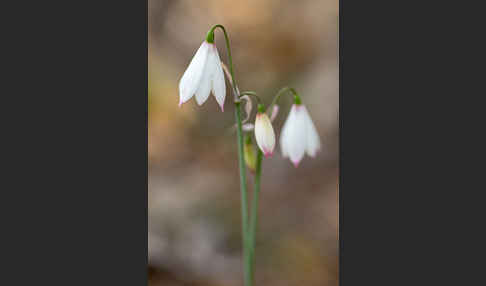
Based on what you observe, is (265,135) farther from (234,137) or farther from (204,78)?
(234,137)

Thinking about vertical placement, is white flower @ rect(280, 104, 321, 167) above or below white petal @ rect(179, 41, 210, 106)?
below

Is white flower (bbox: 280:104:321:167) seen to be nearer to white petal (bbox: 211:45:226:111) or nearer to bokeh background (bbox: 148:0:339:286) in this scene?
white petal (bbox: 211:45:226:111)

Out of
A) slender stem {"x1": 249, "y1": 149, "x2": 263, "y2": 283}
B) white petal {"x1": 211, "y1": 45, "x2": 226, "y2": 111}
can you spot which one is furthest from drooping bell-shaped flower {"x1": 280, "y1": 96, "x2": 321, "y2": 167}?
white petal {"x1": 211, "y1": 45, "x2": 226, "y2": 111}

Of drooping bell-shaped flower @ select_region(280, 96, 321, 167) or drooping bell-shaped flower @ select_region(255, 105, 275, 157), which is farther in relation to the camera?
drooping bell-shaped flower @ select_region(280, 96, 321, 167)

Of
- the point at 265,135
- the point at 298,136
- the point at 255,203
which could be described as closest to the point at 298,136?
the point at 298,136

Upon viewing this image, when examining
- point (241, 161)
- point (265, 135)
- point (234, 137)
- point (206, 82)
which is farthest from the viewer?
point (234, 137)

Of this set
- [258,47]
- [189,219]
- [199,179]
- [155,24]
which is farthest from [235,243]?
[155,24]
